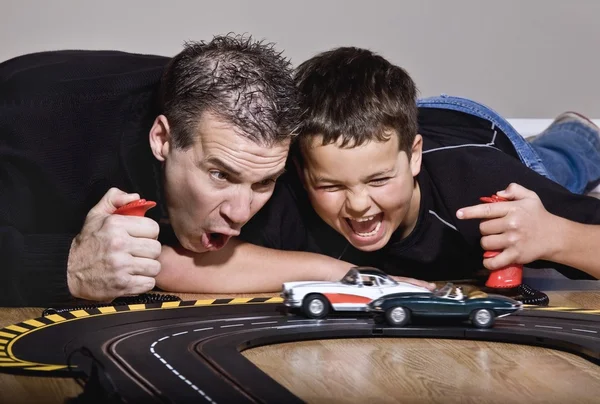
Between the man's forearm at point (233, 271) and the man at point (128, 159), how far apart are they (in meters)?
0.05

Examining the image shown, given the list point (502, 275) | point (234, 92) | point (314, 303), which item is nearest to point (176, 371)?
point (314, 303)

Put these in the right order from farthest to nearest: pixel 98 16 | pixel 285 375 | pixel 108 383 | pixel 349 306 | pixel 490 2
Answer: pixel 490 2, pixel 98 16, pixel 349 306, pixel 285 375, pixel 108 383

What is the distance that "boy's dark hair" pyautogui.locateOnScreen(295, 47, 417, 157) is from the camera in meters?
2.35

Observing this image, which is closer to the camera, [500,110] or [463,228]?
[463,228]

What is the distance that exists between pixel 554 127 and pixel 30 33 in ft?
Answer: 6.38

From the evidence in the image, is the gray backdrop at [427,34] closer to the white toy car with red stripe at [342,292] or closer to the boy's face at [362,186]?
the boy's face at [362,186]

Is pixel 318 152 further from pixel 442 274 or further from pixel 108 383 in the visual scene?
pixel 108 383

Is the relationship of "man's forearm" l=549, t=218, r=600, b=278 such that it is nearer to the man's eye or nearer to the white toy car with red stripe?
the white toy car with red stripe

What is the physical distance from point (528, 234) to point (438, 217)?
33 centimetres

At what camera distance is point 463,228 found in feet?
8.43

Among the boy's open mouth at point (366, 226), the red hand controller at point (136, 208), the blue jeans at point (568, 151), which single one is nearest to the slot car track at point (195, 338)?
the red hand controller at point (136, 208)

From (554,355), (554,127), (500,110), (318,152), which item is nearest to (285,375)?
(554,355)

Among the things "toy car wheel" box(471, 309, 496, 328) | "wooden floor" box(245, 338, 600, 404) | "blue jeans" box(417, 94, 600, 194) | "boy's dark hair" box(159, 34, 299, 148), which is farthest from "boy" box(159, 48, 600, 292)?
"blue jeans" box(417, 94, 600, 194)

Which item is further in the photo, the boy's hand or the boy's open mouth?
the boy's open mouth
